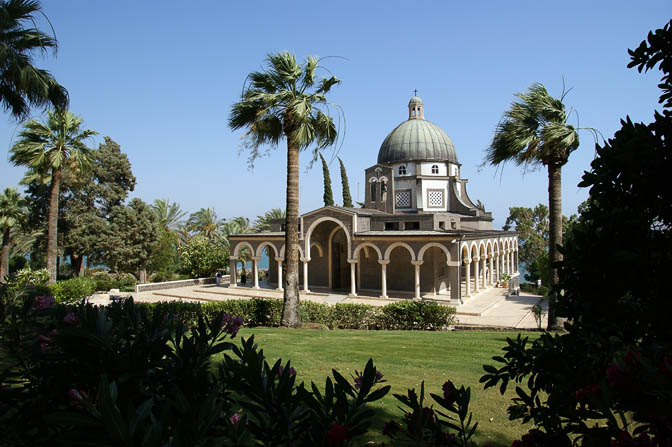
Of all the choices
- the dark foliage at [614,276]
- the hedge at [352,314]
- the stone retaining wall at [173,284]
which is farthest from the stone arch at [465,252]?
the dark foliage at [614,276]

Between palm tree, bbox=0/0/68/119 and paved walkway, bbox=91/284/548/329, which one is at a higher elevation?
palm tree, bbox=0/0/68/119

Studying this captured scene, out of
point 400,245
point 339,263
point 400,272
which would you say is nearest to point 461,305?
point 400,245

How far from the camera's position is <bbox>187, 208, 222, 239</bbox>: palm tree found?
5009cm

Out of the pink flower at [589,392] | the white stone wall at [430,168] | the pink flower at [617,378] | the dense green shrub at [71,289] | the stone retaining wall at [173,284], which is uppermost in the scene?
the white stone wall at [430,168]

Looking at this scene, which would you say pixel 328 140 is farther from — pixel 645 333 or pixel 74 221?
pixel 74 221

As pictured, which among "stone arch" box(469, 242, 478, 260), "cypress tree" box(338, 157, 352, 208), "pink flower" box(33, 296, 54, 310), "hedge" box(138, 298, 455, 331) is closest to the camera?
"pink flower" box(33, 296, 54, 310)

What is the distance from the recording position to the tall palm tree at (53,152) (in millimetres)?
22484

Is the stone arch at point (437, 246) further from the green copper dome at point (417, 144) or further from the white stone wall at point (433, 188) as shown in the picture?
the green copper dome at point (417, 144)

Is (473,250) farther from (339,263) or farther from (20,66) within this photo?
(20,66)

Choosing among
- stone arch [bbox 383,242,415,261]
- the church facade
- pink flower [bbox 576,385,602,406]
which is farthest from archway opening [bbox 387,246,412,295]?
pink flower [bbox 576,385,602,406]

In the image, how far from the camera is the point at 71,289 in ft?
76.3

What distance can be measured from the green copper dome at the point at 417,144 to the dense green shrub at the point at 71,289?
72.8 ft

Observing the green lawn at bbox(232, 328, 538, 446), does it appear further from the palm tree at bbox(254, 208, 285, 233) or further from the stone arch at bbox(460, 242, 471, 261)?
the palm tree at bbox(254, 208, 285, 233)

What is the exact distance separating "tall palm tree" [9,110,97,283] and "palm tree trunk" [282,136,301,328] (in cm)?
1497
